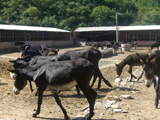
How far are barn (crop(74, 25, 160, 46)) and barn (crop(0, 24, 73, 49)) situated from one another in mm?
4289

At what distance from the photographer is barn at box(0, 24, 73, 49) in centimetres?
2811

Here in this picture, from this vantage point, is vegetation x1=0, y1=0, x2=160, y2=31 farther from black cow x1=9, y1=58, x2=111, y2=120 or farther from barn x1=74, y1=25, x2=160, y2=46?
black cow x1=9, y1=58, x2=111, y2=120

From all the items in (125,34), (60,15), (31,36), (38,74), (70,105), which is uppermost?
(60,15)

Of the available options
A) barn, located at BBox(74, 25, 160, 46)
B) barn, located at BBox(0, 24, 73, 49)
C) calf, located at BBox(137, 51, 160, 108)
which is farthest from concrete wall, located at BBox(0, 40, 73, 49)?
calf, located at BBox(137, 51, 160, 108)

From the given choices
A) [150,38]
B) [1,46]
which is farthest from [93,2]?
[1,46]

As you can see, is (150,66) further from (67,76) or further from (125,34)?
(125,34)

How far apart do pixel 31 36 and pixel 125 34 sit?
18.5 metres

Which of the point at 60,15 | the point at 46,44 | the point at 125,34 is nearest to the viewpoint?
the point at 46,44

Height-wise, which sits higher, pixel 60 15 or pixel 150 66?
pixel 60 15

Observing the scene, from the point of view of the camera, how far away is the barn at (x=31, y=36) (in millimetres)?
28109

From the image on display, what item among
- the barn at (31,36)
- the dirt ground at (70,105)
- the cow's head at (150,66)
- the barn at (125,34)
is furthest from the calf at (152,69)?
the barn at (125,34)

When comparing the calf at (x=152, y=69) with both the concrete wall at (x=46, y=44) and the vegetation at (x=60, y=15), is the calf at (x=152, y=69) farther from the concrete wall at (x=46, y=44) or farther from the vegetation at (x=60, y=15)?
the vegetation at (x=60, y=15)

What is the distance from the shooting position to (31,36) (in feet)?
108

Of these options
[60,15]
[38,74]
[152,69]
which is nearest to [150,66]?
[152,69]
